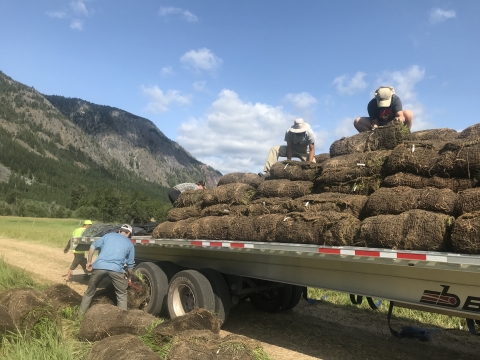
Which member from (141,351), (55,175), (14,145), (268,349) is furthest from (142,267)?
(14,145)

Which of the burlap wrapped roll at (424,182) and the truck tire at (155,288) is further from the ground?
the burlap wrapped roll at (424,182)

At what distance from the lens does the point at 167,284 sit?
23.4ft

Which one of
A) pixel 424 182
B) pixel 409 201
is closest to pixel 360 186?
pixel 424 182

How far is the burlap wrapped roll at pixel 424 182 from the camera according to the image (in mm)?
4590

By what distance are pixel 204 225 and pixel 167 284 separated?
1228mm

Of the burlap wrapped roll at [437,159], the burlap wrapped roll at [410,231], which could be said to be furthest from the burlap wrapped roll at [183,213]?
the burlap wrapped roll at [410,231]

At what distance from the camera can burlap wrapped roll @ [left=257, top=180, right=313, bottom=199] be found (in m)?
6.29

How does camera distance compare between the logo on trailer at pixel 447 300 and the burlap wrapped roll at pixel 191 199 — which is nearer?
the logo on trailer at pixel 447 300

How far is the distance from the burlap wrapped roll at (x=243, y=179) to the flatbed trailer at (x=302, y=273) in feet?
4.94

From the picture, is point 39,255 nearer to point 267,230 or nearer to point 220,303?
point 220,303

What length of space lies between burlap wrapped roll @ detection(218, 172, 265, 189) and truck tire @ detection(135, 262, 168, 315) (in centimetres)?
205

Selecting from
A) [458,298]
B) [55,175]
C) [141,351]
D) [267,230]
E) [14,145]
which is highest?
[14,145]

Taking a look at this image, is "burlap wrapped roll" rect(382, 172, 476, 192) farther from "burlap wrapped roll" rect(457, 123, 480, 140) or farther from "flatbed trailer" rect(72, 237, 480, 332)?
"burlap wrapped roll" rect(457, 123, 480, 140)

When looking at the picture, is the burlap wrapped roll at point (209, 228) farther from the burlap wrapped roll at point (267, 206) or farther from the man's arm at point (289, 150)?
the man's arm at point (289, 150)
